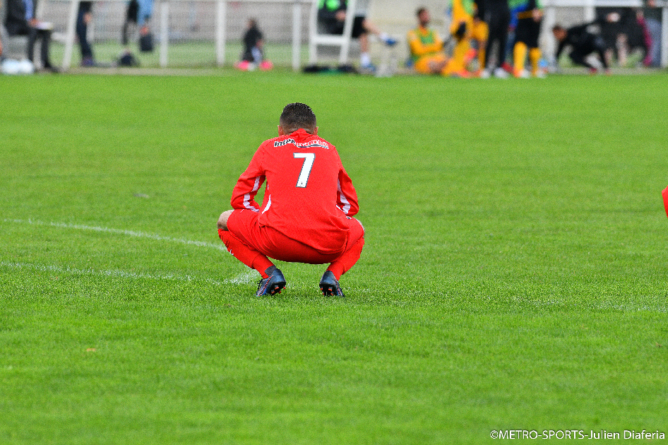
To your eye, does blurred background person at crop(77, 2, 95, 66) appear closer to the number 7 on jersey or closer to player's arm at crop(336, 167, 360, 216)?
player's arm at crop(336, 167, 360, 216)

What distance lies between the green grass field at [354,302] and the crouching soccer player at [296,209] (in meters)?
0.27

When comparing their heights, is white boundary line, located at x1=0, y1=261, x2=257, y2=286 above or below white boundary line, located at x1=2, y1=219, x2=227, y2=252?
above

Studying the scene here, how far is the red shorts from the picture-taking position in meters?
6.11

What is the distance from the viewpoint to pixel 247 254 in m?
6.36

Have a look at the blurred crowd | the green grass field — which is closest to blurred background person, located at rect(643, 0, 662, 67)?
the blurred crowd

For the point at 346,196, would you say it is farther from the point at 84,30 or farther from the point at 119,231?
the point at 84,30

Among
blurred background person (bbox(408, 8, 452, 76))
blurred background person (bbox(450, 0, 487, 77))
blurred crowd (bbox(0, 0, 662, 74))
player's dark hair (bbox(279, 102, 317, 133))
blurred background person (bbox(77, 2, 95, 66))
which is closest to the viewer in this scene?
player's dark hair (bbox(279, 102, 317, 133))

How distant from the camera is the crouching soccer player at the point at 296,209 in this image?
609cm

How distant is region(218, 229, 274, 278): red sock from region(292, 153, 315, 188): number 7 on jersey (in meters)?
0.54

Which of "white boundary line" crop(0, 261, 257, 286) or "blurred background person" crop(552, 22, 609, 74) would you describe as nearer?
"white boundary line" crop(0, 261, 257, 286)

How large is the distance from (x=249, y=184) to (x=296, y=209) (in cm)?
39

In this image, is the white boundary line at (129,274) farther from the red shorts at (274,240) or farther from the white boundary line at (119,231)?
the white boundary line at (119,231)

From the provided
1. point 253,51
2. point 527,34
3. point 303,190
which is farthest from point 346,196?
point 253,51

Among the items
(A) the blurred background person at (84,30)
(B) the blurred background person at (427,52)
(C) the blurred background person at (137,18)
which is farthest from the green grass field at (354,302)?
(C) the blurred background person at (137,18)
